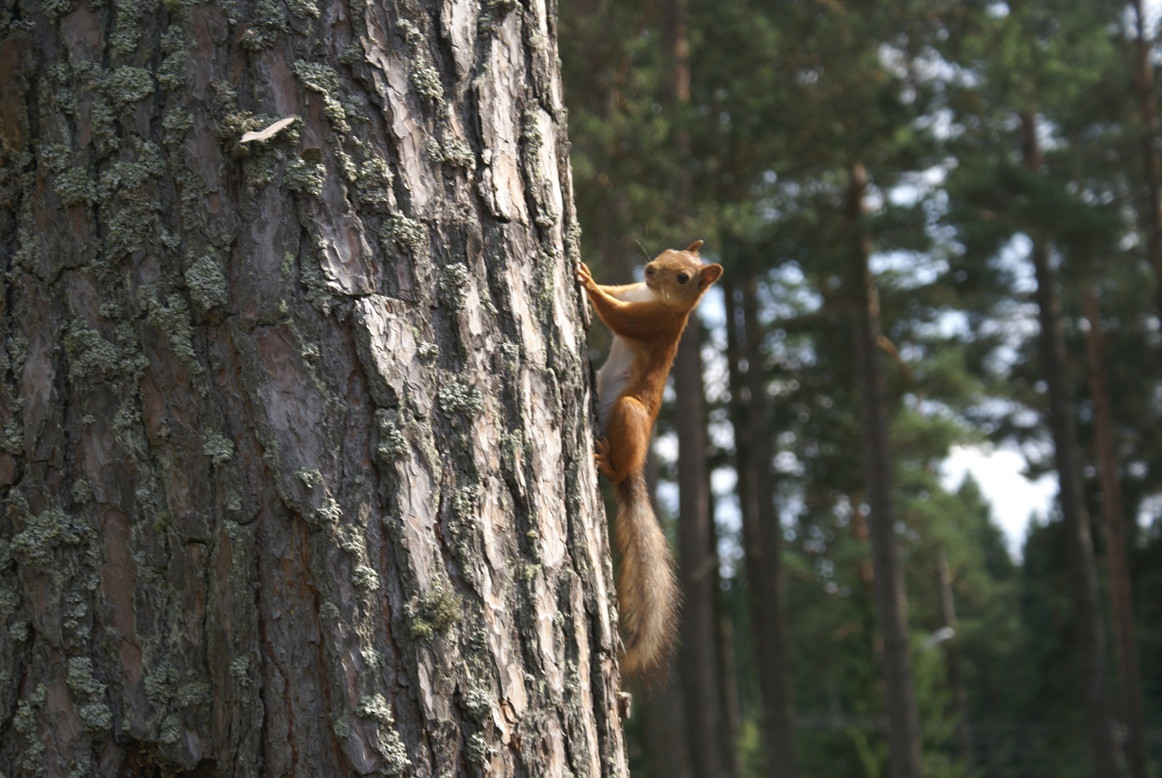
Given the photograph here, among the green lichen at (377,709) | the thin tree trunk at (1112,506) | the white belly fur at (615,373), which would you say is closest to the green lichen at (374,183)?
the green lichen at (377,709)

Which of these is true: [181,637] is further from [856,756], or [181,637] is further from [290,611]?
[856,756]

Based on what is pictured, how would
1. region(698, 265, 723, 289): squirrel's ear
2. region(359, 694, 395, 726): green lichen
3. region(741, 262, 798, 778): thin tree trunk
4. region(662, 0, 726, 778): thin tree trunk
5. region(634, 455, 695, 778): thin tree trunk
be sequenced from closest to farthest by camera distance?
region(359, 694, 395, 726): green lichen < region(698, 265, 723, 289): squirrel's ear < region(634, 455, 695, 778): thin tree trunk < region(662, 0, 726, 778): thin tree trunk < region(741, 262, 798, 778): thin tree trunk

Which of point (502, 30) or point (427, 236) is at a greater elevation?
point (502, 30)

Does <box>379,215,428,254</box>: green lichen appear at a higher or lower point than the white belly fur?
lower

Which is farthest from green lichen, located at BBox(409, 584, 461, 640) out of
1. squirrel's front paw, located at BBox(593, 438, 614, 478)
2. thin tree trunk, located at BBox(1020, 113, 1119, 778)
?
thin tree trunk, located at BBox(1020, 113, 1119, 778)

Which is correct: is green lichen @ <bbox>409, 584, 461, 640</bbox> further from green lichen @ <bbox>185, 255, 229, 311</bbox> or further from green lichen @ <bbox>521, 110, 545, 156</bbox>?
green lichen @ <bbox>521, 110, 545, 156</bbox>

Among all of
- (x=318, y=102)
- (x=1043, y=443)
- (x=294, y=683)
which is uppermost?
(x=1043, y=443)

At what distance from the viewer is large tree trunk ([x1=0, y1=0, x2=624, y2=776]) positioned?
4.76ft

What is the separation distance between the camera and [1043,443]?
2286cm

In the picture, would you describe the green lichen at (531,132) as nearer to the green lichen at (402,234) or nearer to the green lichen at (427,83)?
the green lichen at (427,83)

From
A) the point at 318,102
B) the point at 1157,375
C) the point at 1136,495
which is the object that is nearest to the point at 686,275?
the point at 318,102

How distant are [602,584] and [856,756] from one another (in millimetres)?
15036

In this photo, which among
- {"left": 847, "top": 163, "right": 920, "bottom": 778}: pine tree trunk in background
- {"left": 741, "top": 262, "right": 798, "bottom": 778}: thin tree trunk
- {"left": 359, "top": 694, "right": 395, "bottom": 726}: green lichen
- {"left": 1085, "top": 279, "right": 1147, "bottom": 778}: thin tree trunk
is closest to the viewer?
{"left": 359, "top": 694, "right": 395, "bottom": 726}: green lichen

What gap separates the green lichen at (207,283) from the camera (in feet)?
4.89
